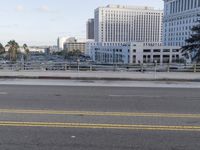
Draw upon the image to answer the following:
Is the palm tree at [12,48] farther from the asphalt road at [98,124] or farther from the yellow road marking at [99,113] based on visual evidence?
the yellow road marking at [99,113]

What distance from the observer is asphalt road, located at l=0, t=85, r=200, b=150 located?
6.70m

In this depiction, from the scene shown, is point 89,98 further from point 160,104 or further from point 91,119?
point 91,119

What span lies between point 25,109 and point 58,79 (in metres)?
13.3

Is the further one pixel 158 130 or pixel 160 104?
pixel 160 104

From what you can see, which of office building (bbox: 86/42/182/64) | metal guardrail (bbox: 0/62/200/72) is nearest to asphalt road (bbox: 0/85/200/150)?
metal guardrail (bbox: 0/62/200/72)

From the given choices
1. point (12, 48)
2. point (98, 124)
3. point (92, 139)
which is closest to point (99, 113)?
point (98, 124)

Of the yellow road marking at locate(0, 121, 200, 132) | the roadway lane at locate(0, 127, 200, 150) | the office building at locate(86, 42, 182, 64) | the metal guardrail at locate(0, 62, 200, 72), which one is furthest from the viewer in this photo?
the office building at locate(86, 42, 182, 64)

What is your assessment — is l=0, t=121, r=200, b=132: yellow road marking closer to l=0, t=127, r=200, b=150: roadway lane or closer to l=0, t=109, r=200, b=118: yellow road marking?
l=0, t=127, r=200, b=150: roadway lane

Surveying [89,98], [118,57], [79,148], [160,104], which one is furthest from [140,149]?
[118,57]

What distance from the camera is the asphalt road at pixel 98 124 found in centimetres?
670

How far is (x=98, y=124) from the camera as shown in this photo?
8398 mm

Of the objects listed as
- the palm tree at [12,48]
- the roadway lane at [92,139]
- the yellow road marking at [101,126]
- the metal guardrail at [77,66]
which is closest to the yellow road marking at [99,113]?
the yellow road marking at [101,126]

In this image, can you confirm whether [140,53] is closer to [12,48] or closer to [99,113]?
[12,48]

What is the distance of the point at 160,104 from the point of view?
12.0 meters
